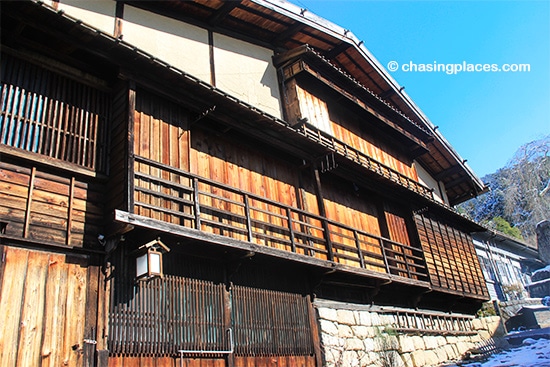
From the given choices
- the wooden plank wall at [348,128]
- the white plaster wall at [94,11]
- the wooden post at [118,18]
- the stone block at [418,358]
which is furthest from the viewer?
the wooden plank wall at [348,128]

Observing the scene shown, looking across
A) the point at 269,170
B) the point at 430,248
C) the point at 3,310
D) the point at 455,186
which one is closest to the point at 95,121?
the point at 3,310

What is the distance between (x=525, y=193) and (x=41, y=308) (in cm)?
4835

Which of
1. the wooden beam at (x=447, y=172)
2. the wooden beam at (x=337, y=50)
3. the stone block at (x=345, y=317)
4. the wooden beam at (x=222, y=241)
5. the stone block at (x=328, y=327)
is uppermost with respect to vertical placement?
the wooden beam at (x=337, y=50)

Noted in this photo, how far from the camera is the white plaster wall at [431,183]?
21.3m

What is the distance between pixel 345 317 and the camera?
456 inches

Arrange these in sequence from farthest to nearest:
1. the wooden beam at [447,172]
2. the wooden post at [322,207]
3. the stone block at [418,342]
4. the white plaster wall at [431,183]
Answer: the wooden beam at [447,172] → the white plaster wall at [431,183] → the stone block at [418,342] → the wooden post at [322,207]

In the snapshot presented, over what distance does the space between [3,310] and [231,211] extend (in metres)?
4.99

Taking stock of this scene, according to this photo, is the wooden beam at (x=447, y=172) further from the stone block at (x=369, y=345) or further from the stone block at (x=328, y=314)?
the stone block at (x=328, y=314)

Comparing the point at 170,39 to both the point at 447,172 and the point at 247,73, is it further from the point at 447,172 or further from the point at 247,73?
the point at 447,172

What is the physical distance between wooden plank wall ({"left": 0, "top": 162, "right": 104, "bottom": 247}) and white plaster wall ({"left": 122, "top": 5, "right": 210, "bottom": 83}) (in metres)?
4.20

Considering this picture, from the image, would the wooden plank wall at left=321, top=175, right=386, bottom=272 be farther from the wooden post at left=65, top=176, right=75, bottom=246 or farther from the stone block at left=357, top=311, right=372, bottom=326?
the wooden post at left=65, top=176, right=75, bottom=246

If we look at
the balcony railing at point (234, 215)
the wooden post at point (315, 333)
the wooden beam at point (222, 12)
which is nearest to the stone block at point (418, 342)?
the balcony railing at point (234, 215)

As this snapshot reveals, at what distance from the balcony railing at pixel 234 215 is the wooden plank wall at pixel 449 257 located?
2.64 meters

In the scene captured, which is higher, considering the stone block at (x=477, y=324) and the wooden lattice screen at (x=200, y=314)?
the wooden lattice screen at (x=200, y=314)
